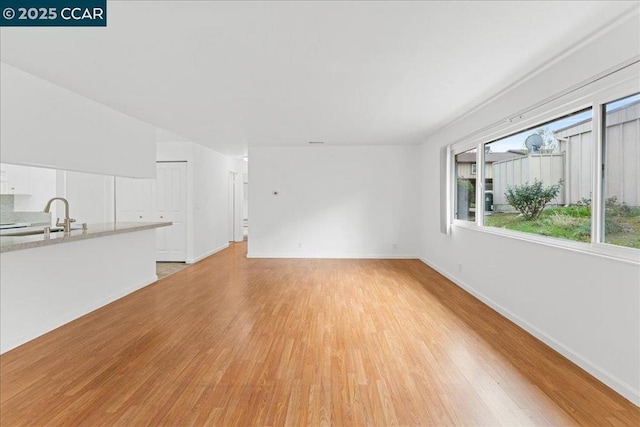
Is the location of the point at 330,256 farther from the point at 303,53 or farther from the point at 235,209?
the point at 303,53

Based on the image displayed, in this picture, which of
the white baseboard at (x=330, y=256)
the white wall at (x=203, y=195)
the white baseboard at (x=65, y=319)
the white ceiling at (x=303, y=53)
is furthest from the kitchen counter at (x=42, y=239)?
the white baseboard at (x=330, y=256)

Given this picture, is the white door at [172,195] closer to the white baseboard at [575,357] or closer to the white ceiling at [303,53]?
the white ceiling at [303,53]

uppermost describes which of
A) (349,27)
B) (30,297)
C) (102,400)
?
(349,27)

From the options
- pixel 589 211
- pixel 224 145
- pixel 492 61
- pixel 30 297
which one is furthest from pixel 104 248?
pixel 589 211

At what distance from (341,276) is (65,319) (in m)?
3.78

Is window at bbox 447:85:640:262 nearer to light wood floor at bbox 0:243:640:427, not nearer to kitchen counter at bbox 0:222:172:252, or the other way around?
light wood floor at bbox 0:243:640:427

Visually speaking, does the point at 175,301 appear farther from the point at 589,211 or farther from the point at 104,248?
the point at 589,211

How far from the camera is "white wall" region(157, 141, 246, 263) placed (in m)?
6.79

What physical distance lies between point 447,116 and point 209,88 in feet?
11.0

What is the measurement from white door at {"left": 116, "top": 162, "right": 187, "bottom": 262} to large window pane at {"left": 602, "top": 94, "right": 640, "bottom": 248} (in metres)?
6.68

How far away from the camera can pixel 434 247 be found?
6270 mm

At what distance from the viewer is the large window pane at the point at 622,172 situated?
7.39 feet

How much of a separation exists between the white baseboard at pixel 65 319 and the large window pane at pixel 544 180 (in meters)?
5.08

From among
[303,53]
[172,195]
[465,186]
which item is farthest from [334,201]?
[303,53]
